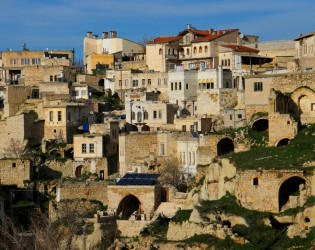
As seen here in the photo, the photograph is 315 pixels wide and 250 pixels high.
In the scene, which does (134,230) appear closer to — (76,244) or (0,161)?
(76,244)

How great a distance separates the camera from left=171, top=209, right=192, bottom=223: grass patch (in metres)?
46.0

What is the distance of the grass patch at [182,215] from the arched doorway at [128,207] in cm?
530

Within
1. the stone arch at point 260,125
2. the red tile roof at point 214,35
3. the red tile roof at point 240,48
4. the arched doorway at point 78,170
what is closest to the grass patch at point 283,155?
the stone arch at point 260,125

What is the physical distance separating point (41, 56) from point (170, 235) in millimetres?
43158

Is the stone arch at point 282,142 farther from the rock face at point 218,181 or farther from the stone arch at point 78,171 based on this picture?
the stone arch at point 78,171

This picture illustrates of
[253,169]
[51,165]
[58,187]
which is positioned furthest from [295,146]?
[51,165]

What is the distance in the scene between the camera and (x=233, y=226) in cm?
4328

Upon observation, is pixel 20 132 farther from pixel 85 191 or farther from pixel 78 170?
pixel 85 191

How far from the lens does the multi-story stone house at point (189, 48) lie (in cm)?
7625

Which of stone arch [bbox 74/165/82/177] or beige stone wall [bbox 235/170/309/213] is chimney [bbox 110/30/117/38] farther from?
beige stone wall [bbox 235/170/309/213]

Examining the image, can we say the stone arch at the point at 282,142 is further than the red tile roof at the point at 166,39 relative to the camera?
No

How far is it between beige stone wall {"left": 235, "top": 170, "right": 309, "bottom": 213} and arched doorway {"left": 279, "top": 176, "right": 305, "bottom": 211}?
1.25 ft

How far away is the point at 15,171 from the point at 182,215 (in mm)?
16325

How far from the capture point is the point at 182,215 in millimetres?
46625
